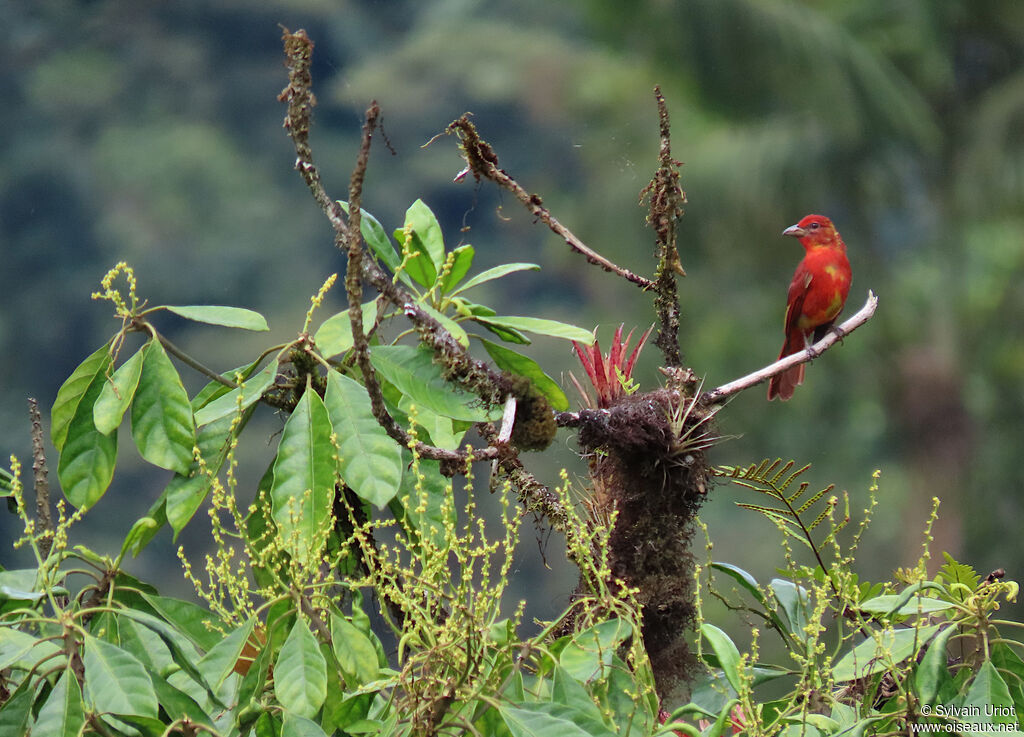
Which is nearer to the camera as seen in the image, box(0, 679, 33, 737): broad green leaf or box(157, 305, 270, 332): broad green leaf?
box(0, 679, 33, 737): broad green leaf

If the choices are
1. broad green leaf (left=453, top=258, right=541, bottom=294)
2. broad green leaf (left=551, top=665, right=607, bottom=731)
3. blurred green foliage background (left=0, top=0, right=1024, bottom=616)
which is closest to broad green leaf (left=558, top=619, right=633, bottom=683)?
broad green leaf (left=551, top=665, right=607, bottom=731)

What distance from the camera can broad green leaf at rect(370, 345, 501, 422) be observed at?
97cm

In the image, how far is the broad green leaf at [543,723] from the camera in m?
0.80

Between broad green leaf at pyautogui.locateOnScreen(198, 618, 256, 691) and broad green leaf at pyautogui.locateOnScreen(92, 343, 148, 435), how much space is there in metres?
0.27

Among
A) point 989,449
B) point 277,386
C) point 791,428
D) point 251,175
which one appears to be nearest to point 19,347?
point 251,175

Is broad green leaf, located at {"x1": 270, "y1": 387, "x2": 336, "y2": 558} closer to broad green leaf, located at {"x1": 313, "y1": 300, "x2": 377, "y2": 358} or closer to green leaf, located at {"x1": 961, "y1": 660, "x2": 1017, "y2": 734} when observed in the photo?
broad green leaf, located at {"x1": 313, "y1": 300, "x2": 377, "y2": 358}

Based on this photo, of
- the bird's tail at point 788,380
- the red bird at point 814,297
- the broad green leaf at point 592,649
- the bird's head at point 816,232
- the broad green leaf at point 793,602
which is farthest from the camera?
the bird's head at point 816,232

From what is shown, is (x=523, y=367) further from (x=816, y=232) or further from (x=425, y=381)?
(x=816, y=232)

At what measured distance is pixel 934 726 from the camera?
0.91 m

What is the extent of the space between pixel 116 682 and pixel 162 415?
0.31m

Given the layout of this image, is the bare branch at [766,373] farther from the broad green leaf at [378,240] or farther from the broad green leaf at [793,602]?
the broad green leaf at [378,240]

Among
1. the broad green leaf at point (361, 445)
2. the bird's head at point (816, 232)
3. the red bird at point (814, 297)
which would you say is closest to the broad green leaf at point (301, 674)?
the broad green leaf at point (361, 445)

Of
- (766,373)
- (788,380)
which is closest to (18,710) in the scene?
(766,373)

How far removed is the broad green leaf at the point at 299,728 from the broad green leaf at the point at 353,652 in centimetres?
9
